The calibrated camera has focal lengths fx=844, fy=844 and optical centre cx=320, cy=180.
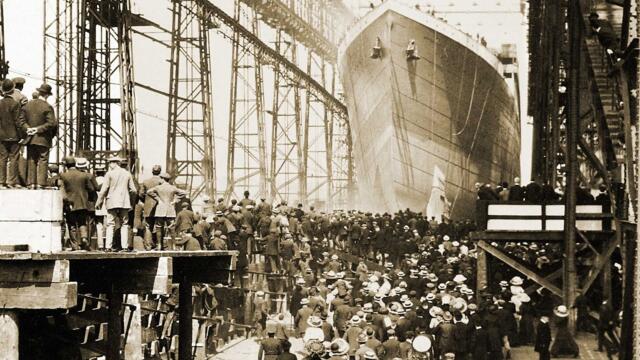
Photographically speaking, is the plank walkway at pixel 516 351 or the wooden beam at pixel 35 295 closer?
the wooden beam at pixel 35 295

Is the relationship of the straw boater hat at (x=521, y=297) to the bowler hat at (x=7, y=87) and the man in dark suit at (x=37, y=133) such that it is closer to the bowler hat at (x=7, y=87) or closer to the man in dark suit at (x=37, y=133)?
the man in dark suit at (x=37, y=133)

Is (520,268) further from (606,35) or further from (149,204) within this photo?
(149,204)

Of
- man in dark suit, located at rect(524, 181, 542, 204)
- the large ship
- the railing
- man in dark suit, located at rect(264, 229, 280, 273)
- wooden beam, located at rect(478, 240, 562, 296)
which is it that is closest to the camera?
wooden beam, located at rect(478, 240, 562, 296)

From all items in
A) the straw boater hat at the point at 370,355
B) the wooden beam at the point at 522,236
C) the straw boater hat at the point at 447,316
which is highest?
the wooden beam at the point at 522,236

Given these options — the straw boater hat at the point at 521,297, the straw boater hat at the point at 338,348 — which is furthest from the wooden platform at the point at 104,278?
the straw boater hat at the point at 521,297

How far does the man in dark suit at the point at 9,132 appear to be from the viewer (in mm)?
9594

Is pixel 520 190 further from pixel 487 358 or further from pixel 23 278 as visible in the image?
pixel 23 278

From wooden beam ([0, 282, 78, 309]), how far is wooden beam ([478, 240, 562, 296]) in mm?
9667

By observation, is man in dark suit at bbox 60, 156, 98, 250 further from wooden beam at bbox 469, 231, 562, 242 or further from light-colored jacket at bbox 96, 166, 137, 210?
wooden beam at bbox 469, 231, 562, 242

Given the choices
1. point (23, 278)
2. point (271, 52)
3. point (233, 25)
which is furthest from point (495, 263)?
point (271, 52)

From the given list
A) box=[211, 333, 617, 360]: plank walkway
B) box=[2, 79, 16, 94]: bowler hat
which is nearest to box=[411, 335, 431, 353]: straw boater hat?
box=[211, 333, 617, 360]: plank walkway

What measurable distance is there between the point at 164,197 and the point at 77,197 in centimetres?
152

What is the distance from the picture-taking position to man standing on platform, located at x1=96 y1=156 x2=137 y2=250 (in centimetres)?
1059

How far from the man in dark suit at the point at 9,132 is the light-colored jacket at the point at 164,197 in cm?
260
